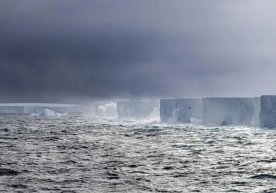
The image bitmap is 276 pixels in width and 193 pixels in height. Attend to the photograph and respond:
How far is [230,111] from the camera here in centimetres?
4962

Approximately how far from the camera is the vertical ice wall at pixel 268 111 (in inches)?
1572

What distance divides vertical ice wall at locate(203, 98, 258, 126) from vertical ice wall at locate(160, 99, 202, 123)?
3.99 meters

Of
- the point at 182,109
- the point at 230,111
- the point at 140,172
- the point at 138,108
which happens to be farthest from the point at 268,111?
the point at 138,108

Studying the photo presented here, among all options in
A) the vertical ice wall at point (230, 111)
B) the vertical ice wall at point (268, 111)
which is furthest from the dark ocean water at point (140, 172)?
the vertical ice wall at point (230, 111)

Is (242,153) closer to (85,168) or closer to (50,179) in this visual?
(85,168)

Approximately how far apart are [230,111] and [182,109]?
381 inches

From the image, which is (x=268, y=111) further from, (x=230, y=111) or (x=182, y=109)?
(x=182, y=109)

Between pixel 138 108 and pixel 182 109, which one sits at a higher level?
pixel 138 108

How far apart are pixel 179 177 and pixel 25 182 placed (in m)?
5.06

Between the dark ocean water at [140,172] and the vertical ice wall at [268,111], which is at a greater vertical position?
the vertical ice wall at [268,111]

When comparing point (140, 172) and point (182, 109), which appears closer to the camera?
point (140, 172)

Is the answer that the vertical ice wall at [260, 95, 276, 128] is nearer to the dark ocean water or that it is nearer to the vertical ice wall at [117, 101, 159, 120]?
the dark ocean water

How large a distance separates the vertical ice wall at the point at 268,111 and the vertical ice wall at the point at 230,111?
4.47m

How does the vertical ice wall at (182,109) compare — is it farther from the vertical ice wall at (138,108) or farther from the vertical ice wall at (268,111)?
the vertical ice wall at (138,108)
